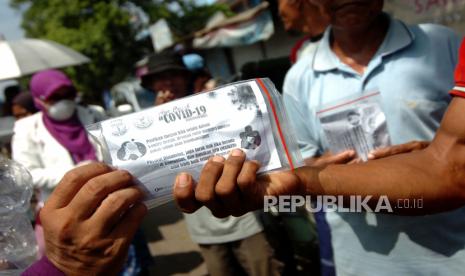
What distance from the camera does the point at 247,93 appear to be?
998 mm

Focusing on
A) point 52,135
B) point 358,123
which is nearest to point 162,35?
point 52,135

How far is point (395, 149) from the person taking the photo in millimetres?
1445

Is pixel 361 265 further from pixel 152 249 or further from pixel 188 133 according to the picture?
pixel 152 249

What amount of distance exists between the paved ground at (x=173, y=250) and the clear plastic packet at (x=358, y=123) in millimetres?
2263

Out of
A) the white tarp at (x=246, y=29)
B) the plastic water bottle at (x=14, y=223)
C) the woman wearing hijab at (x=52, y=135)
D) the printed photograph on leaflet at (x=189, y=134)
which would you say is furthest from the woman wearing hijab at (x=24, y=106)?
the white tarp at (x=246, y=29)

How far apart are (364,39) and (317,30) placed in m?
1.15

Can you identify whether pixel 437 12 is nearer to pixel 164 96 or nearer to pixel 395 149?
pixel 164 96

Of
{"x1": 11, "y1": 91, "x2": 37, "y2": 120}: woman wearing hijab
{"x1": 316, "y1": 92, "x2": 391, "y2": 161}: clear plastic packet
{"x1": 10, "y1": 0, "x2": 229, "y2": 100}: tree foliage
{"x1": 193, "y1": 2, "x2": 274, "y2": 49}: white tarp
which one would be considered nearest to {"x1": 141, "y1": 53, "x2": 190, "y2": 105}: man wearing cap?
{"x1": 316, "y1": 92, "x2": 391, "y2": 161}: clear plastic packet

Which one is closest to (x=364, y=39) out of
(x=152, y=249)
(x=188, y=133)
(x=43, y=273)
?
(x=188, y=133)

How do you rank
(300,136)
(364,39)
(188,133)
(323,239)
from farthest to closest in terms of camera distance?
(323,239)
(300,136)
(364,39)
(188,133)

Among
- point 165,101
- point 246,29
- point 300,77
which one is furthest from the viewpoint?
point 246,29

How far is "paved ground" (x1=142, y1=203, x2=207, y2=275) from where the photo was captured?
156 inches

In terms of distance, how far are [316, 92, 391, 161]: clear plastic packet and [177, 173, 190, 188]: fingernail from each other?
0.77m

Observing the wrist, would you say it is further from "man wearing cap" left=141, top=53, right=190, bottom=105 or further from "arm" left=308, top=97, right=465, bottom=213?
"man wearing cap" left=141, top=53, right=190, bottom=105
